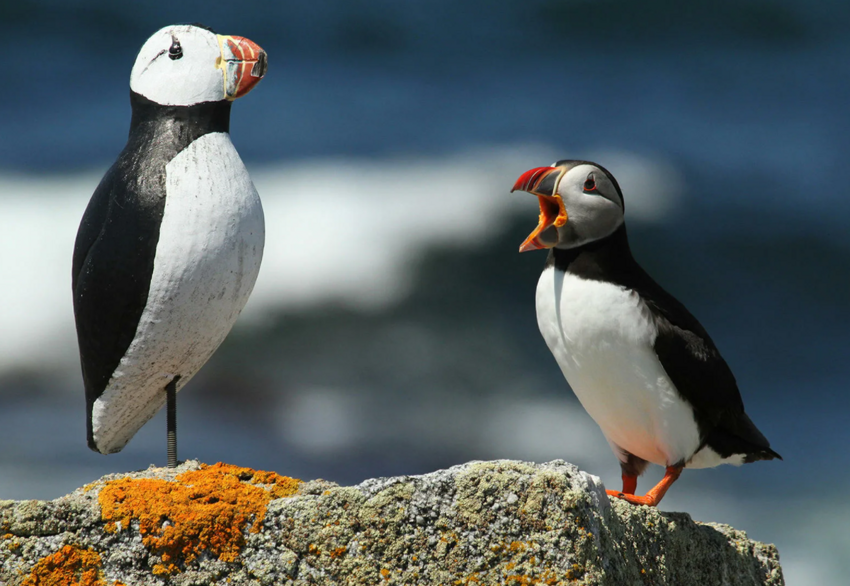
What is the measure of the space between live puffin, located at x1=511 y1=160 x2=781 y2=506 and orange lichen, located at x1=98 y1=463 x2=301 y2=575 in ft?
5.01

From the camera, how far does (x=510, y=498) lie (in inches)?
127

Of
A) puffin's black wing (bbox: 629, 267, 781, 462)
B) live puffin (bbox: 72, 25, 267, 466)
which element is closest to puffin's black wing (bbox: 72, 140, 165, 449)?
live puffin (bbox: 72, 25, 267, 466)

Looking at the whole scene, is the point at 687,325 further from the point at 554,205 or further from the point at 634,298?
the point at 554,205

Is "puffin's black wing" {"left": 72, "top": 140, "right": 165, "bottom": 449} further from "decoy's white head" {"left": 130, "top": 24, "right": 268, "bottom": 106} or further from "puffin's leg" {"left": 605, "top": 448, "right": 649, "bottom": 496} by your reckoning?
"puffin's leg" {"left": 605, "top": 448, "right": 649, "bottom": 496}

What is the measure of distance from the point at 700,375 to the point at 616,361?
414 millimetres

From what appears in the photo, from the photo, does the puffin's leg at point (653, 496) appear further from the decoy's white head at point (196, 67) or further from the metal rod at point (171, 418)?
the decoy's white head at point (196, 67)

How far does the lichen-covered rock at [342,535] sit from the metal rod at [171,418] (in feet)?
2.80

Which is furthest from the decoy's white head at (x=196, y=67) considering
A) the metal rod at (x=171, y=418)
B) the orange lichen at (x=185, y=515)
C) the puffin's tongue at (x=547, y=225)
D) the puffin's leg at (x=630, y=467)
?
the puffin's leg at (x=630, y=467)

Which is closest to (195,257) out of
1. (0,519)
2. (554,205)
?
(0,519)

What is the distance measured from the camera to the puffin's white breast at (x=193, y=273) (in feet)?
13.5

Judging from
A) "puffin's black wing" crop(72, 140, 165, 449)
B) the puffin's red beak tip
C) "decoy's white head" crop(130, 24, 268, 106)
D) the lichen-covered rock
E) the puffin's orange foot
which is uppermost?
"decoy's white head" crop(130, 24, 268, 106)

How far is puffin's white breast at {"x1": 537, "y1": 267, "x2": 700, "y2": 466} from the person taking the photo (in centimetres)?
405

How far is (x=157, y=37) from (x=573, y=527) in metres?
2.97

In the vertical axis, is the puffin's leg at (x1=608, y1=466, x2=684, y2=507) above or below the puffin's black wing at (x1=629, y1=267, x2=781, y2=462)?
below
